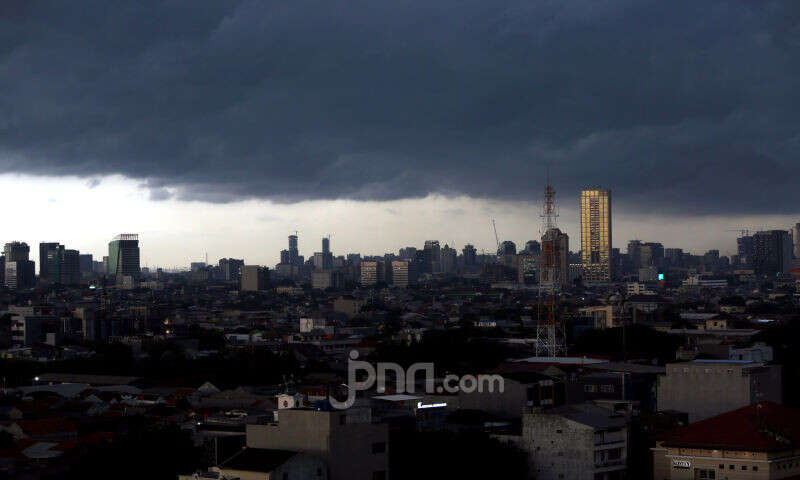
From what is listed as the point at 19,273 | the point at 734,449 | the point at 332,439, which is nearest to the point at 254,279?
the point at 19,273

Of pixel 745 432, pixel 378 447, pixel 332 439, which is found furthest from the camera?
pixel 745 432

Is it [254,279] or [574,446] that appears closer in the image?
[574,446]

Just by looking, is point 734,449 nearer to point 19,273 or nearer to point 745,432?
point 745,432

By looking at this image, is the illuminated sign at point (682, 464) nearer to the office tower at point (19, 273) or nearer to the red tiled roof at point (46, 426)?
the red tiled roof at point (46, 426)

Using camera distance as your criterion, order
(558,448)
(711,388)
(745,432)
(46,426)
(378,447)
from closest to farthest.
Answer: (378,447)
(745,432)
(558,448)
(46,426)
(711,388)

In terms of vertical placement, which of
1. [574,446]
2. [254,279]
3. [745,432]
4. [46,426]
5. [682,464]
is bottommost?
[682,464]

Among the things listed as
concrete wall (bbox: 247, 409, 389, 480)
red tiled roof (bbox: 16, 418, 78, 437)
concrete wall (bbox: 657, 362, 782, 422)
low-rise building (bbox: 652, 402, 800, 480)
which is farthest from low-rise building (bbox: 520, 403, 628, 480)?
red tiled roof (bbox: 16, 418, 78, 437)

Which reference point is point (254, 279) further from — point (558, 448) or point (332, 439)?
point (332, 439)

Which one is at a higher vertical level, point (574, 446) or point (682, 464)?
point (574, 446)
